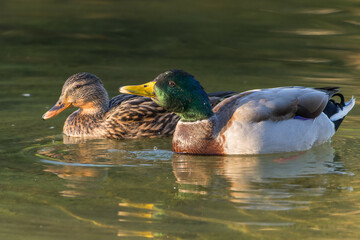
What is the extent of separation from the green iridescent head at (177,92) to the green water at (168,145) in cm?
61

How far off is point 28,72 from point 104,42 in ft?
10.1

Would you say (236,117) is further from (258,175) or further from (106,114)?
(106,114)

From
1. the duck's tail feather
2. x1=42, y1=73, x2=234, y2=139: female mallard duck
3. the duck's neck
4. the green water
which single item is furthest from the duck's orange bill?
the duck's tail feather

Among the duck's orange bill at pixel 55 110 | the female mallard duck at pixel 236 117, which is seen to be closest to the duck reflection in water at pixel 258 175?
the female mallard duck at pixel 236 117

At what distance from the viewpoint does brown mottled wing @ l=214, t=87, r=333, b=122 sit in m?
9.17

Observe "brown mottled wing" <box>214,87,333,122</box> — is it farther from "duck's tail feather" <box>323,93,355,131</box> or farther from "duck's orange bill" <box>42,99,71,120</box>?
"duck's orange bill" <box>42,99,71,120</box>

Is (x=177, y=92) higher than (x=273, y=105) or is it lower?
higher

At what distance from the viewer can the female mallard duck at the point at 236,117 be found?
917cm

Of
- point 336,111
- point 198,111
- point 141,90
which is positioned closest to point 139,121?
point 141,90

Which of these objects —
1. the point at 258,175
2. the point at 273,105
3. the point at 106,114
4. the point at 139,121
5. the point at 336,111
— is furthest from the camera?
the point at 106,114

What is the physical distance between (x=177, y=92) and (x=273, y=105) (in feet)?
3.88

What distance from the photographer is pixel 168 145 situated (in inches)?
397

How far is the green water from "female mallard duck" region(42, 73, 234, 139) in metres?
0.32

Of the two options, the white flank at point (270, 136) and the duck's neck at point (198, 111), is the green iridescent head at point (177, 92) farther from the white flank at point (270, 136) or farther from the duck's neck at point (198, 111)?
the white flank at point (270, 136)
